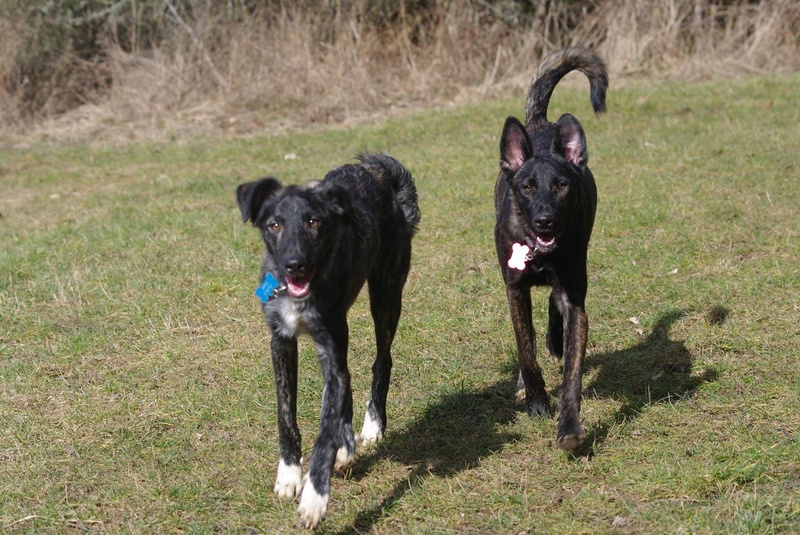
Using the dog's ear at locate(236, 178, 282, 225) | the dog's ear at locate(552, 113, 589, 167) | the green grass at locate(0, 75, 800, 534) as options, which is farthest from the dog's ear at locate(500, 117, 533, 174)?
the dog's ear at locate(236, 178, 282, 225)

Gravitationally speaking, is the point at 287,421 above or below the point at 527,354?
above

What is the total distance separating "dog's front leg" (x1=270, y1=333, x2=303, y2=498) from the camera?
188 inches

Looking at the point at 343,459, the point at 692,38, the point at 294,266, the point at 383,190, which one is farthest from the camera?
the point at 692,38

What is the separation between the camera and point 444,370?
21.0ft

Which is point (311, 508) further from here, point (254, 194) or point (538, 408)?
point (538, 408)

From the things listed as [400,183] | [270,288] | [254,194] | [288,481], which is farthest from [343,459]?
[400,183]

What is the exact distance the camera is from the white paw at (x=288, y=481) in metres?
4.78

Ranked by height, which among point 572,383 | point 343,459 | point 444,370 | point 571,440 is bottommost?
point 444,370

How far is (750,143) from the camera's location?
452 inches

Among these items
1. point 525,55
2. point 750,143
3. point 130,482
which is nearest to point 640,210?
point 750,143

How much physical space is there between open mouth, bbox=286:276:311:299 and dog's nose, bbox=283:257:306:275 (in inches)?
2.9

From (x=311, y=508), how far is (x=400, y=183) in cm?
237

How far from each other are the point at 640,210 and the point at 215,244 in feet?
13.4

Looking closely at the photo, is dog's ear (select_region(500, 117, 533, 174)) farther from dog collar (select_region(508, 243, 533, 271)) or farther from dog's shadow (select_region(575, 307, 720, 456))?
dog's shadow (select_region(575, 307, 720, 456))
